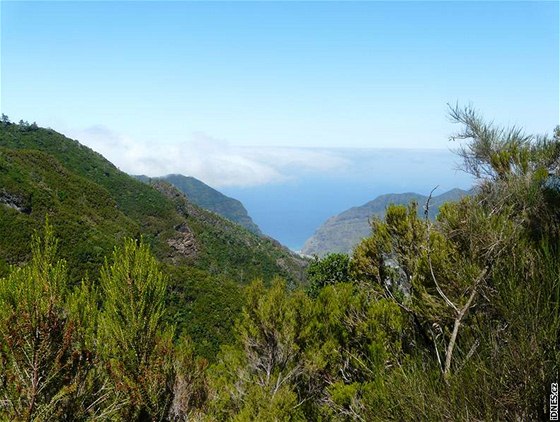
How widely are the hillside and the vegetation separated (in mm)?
2976

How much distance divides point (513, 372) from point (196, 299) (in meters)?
39.2

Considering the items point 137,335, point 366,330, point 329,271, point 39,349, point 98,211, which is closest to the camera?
point 39,349

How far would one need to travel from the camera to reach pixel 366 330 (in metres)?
10.5

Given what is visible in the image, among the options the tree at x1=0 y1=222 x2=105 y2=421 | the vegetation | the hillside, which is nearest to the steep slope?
the hillside

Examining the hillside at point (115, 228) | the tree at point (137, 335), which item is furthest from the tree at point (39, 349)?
the hillside at point (115, 228)

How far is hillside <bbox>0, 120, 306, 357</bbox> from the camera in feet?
117

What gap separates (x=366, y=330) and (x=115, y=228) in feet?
157

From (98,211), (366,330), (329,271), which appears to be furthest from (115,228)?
(366,330)

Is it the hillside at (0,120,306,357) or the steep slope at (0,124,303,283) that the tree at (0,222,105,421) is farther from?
the steep slope at (0,124,303,283)

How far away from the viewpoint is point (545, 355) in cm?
369

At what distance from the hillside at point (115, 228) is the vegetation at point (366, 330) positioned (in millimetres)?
2976

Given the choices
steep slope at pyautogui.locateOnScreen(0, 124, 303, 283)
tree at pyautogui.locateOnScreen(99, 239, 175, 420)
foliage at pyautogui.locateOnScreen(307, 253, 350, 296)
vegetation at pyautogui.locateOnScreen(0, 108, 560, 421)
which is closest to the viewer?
vegetation at pyautogui.locateOnScreen(0, 108, 560, 421)

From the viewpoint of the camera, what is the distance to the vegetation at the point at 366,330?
401 centimetres

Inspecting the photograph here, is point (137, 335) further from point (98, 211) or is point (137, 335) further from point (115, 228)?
point (98, 211)
